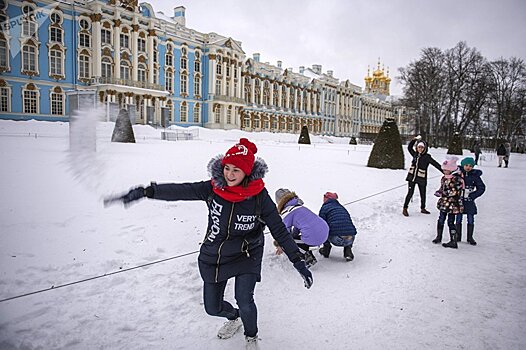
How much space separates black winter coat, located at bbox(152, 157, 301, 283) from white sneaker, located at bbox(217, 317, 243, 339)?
1.53 ft

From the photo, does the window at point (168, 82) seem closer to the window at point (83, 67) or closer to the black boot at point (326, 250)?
the window at point (83, 67)

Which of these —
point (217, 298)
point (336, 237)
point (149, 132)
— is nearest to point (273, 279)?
point (336, 237)

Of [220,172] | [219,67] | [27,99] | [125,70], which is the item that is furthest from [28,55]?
[219,67]

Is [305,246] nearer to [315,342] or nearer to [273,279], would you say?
[273,279]

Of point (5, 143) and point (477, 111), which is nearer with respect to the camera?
point (5, 143)

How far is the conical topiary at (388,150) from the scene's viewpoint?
13.5 meters

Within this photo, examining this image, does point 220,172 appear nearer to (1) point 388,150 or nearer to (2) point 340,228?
(2) point 340,228

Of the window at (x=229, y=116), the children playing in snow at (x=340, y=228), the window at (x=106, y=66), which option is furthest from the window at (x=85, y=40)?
the children playing in snow at (x=340, y=228)

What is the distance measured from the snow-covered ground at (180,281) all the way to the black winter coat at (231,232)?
516 millimetres

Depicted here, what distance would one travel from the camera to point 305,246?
12.3ft

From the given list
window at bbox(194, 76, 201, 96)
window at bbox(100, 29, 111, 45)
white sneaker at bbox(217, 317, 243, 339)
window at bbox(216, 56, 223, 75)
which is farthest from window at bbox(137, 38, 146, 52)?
white sneaker at bbox(217, 317, 243, 339)

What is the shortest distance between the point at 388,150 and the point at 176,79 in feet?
87.8

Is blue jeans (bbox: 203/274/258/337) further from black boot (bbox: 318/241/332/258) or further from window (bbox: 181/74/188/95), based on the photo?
window (bbox: 181/74/188/95)

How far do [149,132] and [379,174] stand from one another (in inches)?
680
